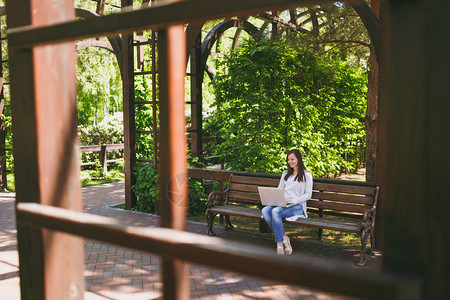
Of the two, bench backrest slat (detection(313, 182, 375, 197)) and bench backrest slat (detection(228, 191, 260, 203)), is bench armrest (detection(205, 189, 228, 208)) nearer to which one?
bench backrest slat (detection(228, 191, 260, 203))

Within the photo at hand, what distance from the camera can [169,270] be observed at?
1073mm

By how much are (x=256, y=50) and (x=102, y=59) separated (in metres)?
15.9

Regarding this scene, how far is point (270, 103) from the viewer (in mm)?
8398

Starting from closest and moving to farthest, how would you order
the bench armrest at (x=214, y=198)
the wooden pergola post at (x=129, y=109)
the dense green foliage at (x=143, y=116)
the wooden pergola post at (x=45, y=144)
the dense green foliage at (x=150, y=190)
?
1. the wooden pergola post at (x=45, y=144)
2. the bench armrest at (x=214, y=198)
3. the dense green foliage at (x=150, y=190)
4. the wooden pergola post at (x=129, y=109)
5. the dense green foliage at (x=143, y=116)

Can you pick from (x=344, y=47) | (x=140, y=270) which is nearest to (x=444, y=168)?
(x=140, y=270)

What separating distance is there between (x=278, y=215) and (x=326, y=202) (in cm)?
95

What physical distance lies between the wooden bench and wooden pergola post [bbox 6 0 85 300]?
4.54m

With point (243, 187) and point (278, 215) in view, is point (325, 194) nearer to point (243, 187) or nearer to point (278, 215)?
point (278, 215)

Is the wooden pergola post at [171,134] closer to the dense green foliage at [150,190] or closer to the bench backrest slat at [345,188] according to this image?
the bench backrest slat at [345,188]

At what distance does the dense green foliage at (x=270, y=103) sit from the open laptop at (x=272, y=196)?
1999mm

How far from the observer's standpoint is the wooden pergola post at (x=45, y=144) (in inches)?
53.0

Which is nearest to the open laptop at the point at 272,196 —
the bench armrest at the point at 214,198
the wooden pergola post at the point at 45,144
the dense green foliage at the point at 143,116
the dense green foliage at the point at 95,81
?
the bench armrest at the point at 214,198

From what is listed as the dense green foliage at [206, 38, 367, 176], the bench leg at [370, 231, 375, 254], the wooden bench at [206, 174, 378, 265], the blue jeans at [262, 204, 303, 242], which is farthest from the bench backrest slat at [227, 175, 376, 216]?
the dense green foliage at [206, 38, 367, 176]

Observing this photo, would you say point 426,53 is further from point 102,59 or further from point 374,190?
point 102,59
